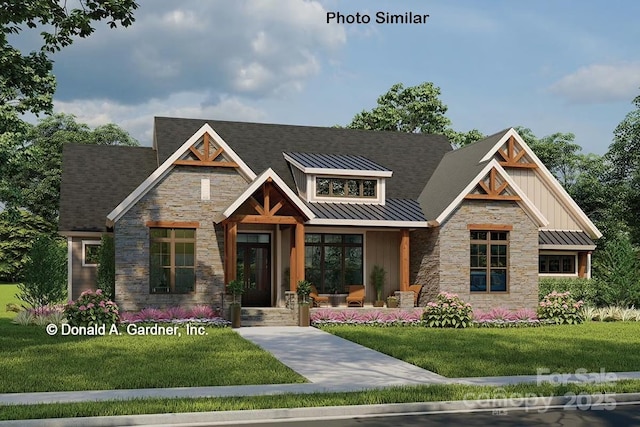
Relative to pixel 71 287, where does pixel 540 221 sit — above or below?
above

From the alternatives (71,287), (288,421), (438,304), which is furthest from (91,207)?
(288,421)

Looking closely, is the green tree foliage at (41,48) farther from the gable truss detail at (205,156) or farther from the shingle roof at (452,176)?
the shingle roof at (452,176)

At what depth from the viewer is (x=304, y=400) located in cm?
1134

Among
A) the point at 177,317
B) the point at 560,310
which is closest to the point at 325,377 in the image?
the point at 177,317

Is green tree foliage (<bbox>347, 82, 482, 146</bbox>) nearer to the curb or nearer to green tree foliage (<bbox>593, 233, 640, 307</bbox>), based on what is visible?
green tree foliage (<bbox>593, 233, 640, 307</bbox>)

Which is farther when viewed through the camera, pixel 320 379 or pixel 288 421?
pixel 320 379

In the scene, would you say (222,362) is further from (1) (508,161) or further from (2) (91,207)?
(1) (508,161)

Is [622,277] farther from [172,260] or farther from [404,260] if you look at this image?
[172,260]

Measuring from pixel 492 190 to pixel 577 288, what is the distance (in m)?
6.27

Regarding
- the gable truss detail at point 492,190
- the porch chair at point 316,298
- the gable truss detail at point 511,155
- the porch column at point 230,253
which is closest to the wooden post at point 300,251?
the porch column at point 230,253

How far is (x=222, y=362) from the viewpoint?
1600 cm

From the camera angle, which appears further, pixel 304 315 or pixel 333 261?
pixel 333 261

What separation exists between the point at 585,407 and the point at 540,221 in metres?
18.3

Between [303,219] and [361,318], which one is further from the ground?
[303,219]
